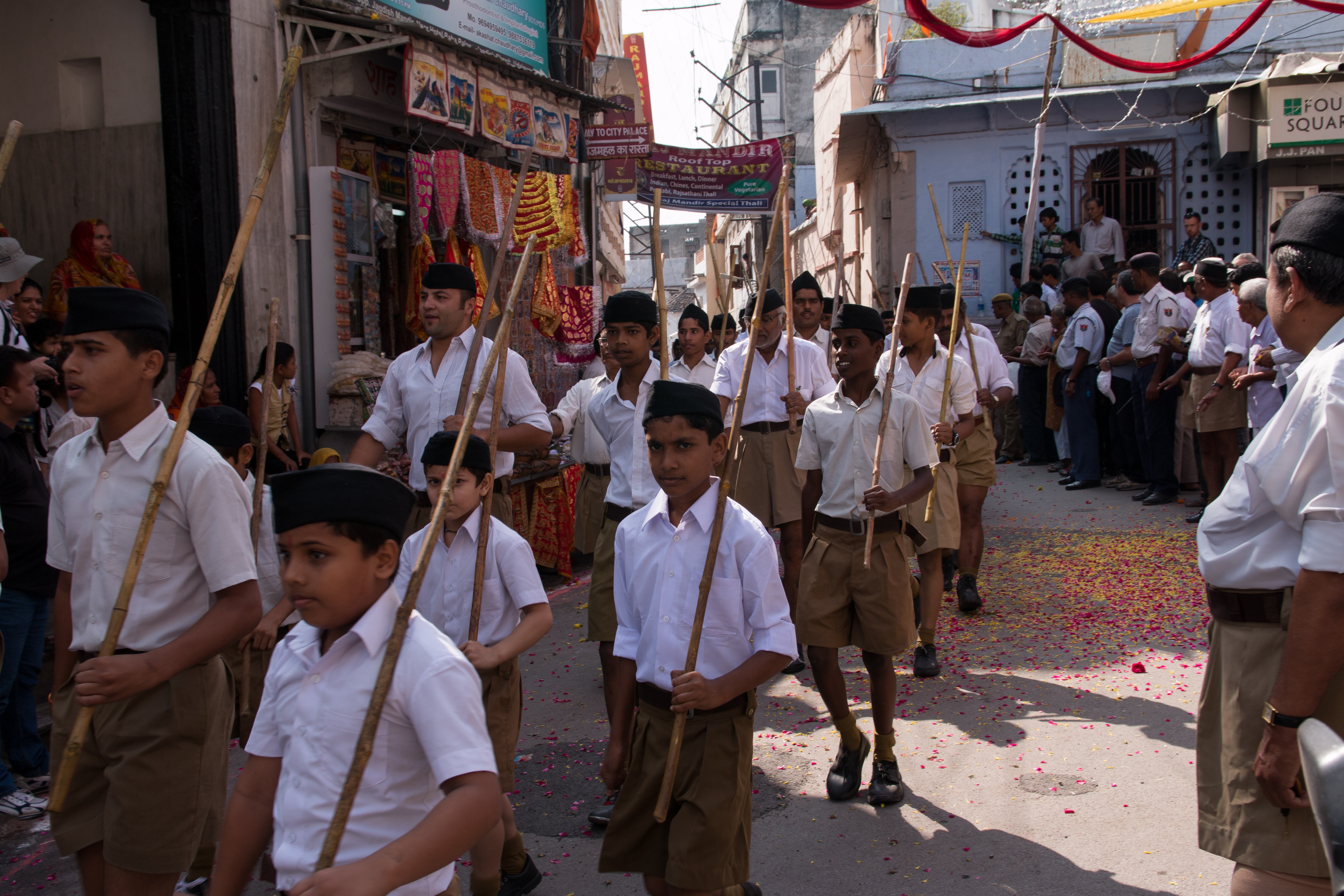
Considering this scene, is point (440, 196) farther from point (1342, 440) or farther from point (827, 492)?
point (1342, 440)

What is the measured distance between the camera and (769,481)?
691 cm

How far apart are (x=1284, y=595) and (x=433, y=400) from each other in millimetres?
3377

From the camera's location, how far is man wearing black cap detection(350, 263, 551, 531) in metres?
4.66

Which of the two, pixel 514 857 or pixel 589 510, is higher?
pixel 589 510

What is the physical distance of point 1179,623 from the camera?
6.91 metres

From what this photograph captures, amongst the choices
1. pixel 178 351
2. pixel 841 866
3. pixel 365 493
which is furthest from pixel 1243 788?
pixel 178 351

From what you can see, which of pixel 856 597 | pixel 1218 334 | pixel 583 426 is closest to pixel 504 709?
pixel 856 597

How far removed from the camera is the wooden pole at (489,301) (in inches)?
140

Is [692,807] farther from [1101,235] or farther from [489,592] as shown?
[1101,235]

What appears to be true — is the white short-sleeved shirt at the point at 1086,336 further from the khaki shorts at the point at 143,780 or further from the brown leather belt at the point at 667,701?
the khaki shorts at the point at 143,780

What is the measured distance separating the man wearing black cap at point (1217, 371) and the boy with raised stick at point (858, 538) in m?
5.30

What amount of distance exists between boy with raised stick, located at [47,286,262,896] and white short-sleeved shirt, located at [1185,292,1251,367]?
855cm

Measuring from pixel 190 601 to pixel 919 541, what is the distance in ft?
11.6

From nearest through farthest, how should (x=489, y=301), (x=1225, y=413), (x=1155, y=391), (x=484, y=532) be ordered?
→ (x=484, y=532)
(x=489, y=301)
(x=1225, y=413)
(x=1155, y=391)
